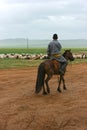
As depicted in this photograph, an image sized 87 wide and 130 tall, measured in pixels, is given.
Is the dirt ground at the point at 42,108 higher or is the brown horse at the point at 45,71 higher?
the brown horse at the point at 45,71

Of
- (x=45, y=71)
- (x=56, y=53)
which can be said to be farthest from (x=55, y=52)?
(x=45, y=71)

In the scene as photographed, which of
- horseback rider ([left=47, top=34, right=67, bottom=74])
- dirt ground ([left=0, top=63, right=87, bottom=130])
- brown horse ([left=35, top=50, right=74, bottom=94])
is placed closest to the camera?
dirt ground ([left=0, top=63, right=87, bottom=130])

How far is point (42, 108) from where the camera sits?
13086 millimetres

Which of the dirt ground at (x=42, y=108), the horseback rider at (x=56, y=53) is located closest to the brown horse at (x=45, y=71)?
the horseback rider at (x=56, y=53)

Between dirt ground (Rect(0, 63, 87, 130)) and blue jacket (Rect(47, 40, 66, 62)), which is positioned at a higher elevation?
blue jacket (Rect(47, 40, 66, 62))

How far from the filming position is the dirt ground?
1152 cm

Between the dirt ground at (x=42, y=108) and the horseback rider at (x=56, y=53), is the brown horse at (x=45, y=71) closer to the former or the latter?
the horseback rider at (x=56, y=53)

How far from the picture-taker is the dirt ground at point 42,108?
1152 cm

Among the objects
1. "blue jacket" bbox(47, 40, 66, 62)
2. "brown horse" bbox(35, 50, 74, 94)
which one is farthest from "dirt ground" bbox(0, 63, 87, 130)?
"blue jacket" bbox(47, 40, 66, 62)

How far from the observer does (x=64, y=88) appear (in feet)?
54.5

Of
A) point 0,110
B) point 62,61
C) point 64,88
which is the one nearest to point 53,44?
point 62,61

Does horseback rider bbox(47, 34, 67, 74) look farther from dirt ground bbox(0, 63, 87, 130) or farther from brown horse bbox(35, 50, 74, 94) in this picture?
dirt ground bbox(0, 63, 87, 130)

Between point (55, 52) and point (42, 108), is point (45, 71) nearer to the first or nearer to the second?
point (55, 52)

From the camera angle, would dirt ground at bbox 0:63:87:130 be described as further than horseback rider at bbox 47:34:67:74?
No
